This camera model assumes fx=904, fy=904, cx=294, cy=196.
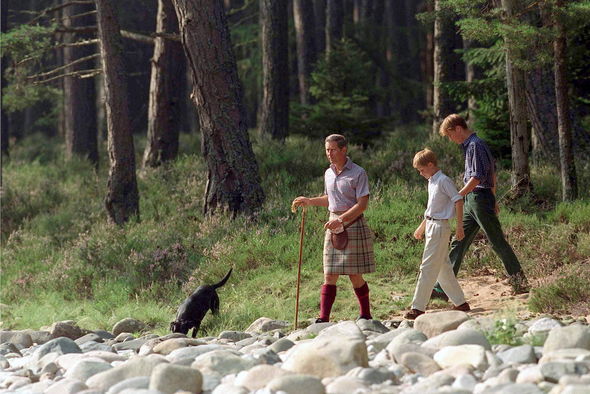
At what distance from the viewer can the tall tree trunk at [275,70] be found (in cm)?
2108

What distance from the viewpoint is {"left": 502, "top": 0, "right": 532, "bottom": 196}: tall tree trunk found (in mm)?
13297

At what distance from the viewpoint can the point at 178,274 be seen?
506 inches

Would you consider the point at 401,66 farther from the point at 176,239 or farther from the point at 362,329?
the point at 362,329

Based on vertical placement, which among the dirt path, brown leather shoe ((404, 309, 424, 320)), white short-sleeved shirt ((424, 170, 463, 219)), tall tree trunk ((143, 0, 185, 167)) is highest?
tall tree trunk ((143, 0, 185, 167))

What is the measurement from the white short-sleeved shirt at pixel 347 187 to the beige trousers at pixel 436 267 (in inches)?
35.1

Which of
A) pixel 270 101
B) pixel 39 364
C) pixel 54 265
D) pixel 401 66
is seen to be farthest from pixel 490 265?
pixel 401 66

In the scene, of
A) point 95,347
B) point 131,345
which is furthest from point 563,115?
point 95,347

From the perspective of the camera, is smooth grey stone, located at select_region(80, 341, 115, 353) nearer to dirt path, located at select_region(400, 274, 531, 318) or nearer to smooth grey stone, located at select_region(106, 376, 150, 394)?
smooth grey stone, located at select_region(106, 376, 150, 394)

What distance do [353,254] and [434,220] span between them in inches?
36.8

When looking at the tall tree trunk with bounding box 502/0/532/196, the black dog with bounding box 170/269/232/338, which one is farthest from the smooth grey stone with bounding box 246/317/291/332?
the tall tree trunk with bounding box 502/0/532/196

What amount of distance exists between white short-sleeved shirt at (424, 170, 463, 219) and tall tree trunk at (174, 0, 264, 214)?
5419mm

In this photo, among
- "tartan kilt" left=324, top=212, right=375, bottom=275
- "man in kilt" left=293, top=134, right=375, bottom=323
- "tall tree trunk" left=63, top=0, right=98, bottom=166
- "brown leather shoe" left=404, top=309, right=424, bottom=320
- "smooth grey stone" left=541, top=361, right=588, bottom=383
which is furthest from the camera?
"tall tree trunk" left=63, top=0, right=98, bottom=166

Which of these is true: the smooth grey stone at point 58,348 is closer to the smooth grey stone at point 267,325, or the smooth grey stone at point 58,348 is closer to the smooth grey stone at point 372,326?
the smooth grey stone at point 267,325

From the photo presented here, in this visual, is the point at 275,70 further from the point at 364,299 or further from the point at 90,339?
the point at 364,299
